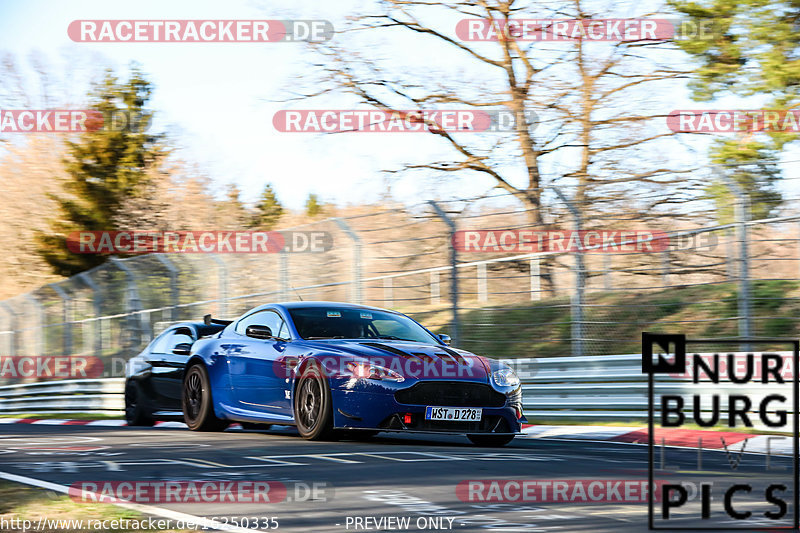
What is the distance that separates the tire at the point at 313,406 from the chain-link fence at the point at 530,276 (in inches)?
174

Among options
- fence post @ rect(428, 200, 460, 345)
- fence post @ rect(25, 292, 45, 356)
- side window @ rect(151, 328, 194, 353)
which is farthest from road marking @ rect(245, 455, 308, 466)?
fence post @ rect(25, 292, 45, 356)

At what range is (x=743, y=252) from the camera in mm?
12000

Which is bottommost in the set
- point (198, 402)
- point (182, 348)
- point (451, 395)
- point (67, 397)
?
point (67, 397)

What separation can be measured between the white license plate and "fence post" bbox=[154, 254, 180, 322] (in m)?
11.2

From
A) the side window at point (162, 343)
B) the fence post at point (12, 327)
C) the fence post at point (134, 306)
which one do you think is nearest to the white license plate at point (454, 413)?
the side window at point (162, 343)

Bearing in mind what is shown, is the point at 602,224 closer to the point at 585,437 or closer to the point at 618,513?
the point at 585,437

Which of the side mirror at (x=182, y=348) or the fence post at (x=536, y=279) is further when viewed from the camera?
the fence post at (x=536, y=279)

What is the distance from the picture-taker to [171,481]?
691cm

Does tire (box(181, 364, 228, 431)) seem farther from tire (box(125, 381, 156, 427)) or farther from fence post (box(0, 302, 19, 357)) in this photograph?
fence post (box(0, 302, 19, 357))

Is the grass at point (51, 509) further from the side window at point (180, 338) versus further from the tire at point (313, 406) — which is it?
the side window at point (180, 338)

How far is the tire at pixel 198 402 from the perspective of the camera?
11742 millimetres

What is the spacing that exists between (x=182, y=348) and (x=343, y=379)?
428cm

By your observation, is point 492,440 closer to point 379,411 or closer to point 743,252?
point 379,411

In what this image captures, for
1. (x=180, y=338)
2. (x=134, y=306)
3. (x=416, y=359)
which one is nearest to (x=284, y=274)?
(x=134, y=306)
